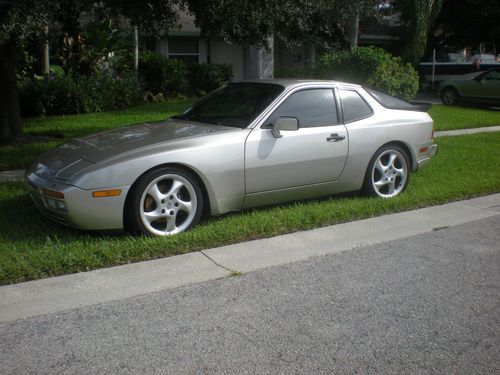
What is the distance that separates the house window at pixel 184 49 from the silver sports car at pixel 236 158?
1707 cm

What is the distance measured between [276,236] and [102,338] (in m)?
2.38

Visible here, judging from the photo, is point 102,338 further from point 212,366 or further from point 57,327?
point 212,366

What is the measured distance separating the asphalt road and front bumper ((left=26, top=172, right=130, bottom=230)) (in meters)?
1.06

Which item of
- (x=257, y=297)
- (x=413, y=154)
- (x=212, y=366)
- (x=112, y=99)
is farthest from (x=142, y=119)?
(x=212, y=366)

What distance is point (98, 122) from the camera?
12.8 meters

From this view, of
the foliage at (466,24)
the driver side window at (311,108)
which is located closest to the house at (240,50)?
the foliage at (466,24)

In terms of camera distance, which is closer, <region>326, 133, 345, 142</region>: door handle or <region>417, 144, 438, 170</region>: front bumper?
<region>326, 133, 345, 142</region>: door handle

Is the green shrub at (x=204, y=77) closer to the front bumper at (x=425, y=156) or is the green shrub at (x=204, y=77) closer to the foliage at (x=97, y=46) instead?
the foliage at (x=97, y=46)

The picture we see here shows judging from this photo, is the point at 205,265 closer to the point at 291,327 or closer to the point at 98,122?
the point at 291,327

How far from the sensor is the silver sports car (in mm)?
4980

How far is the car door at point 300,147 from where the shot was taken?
18.7 ft

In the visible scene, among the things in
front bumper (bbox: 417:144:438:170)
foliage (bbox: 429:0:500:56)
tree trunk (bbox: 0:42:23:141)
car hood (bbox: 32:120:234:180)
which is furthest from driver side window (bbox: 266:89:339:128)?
foliage (bbox: 429:0:500:56)

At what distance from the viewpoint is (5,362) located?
10.6ft

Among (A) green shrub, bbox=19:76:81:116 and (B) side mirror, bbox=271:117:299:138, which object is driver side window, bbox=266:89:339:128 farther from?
(A) green shrub, bbox=19:76:81:116
